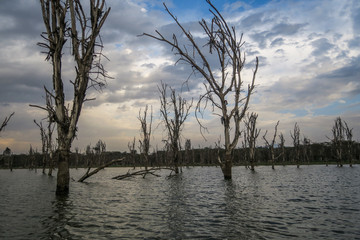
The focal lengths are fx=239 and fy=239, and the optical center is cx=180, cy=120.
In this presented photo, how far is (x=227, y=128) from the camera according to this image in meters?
14.6

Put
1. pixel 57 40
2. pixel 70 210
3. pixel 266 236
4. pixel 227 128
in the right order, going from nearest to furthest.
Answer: pixel 266 236, pixel 70 210, pixel 57 40, pixel 227 128

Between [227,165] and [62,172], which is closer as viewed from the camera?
[62,172]

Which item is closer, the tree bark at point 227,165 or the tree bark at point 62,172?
the tree bark at point 62,172

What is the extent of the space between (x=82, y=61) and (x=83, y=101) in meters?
1.81

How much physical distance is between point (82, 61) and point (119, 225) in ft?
26.4

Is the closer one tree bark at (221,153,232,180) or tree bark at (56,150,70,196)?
tree bark at (56,150,70,196)

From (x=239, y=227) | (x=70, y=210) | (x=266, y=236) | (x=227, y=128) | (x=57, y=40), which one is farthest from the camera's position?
(x=227, y=128)

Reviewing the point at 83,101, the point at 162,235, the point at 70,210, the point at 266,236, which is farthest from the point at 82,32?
the point at 266,236

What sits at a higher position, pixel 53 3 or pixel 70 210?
pixel 53 3

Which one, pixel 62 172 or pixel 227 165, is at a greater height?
pixel 62 172

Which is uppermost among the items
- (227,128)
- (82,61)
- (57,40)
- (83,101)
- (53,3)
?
(53,3)

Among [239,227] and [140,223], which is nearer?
[239,227]

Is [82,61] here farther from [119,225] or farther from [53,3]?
[119,225]

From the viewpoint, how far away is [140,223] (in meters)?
5.25
